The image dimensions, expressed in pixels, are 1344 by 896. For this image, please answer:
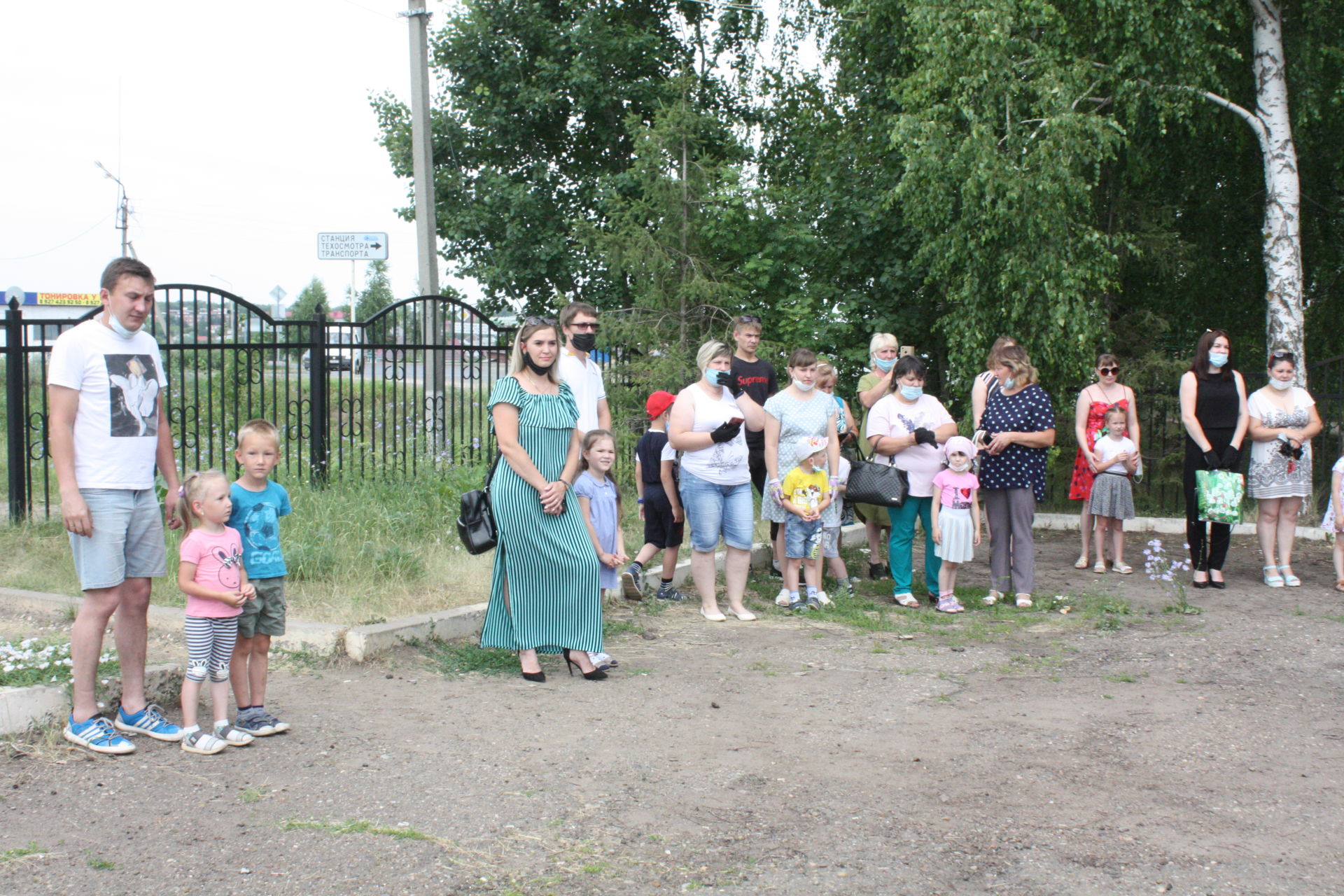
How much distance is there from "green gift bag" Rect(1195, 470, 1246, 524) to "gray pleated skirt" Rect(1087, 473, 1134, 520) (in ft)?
2.25

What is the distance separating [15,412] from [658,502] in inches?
194

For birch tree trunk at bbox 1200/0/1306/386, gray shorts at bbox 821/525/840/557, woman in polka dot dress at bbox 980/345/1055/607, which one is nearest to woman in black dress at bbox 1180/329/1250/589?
A: woman in polka dot dress at bbox 980/345/1055/607

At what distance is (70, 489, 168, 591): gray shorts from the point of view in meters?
4.39

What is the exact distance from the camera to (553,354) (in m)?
5.74

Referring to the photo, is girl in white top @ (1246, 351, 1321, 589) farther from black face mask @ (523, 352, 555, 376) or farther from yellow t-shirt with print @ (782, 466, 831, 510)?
black face mask @ (523, 352, 555, 376)

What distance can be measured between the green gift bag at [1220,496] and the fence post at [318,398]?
662cm

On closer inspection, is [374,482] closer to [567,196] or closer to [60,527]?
[60,527]

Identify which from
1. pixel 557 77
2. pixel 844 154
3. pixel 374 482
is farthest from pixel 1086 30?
→ pixel 557 77

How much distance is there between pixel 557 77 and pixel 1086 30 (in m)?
10.1

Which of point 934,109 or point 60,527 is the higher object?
point 934,109

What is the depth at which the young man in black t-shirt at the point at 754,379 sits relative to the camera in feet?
26.5

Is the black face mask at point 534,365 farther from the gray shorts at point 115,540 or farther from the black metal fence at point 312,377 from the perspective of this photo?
the black metal fence at point 312,377

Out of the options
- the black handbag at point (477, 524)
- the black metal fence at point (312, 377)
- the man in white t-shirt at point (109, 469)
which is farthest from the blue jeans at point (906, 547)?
the man in white t-shirt at point (109, 469)

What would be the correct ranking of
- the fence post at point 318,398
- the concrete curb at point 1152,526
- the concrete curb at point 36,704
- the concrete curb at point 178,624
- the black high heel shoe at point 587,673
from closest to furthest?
the concrete curb at point 36,704 → the black high heel shoe at point 587,673 → the concrete curb at point 178,624 → the fence post at point 318,398 → the concrete curb at point 1152,526
